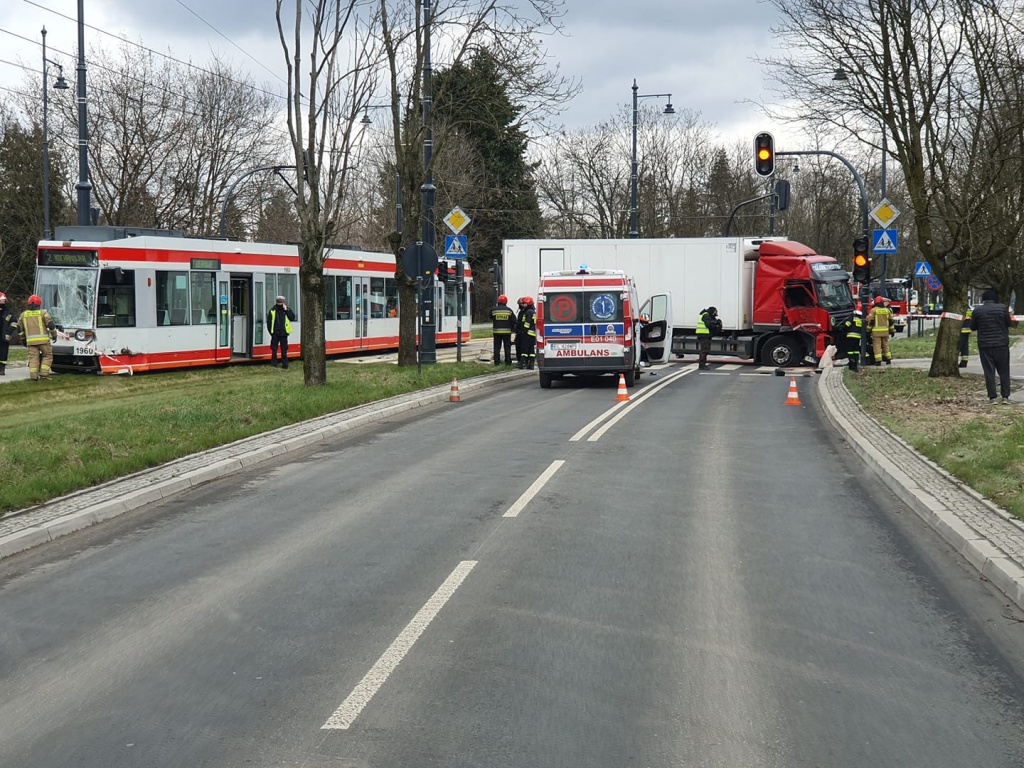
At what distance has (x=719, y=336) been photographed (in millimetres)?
33125

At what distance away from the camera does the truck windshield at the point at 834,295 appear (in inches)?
1255

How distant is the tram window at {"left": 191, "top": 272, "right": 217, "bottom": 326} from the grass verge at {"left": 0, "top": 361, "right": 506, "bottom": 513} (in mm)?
1333

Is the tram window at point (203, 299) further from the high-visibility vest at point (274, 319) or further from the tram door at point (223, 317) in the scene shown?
the high-visibility vest at point (274, 319)

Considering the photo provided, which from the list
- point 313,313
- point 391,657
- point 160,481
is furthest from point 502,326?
point 391,657

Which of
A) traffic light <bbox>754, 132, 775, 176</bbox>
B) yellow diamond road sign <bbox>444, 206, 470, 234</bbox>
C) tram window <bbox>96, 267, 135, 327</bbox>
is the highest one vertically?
traffic light <bbox>754, 132, 775, 176</bbox>

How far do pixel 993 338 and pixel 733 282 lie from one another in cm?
1472

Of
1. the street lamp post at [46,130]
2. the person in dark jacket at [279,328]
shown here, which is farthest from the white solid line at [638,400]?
the street lamp post at [46,130]

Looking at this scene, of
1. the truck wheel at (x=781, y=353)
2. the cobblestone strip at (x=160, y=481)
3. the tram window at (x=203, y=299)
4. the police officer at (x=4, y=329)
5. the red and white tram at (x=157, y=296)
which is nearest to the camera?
the cobblestone strip at (x=160, y=481)

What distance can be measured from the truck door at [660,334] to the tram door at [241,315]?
10.3 m

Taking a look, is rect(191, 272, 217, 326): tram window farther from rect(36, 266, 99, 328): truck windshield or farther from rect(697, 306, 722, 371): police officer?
rect(697, 306, 722, 371): police officer

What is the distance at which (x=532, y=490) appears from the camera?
1095cm

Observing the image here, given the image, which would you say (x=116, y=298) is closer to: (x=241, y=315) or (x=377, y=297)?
(x=241, y=315)

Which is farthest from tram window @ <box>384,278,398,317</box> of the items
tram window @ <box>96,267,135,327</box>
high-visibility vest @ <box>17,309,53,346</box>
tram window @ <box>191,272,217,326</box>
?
high-visibility vest @ <box>17,309,53,346</box>

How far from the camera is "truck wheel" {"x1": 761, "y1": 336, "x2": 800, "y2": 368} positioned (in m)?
32.4
